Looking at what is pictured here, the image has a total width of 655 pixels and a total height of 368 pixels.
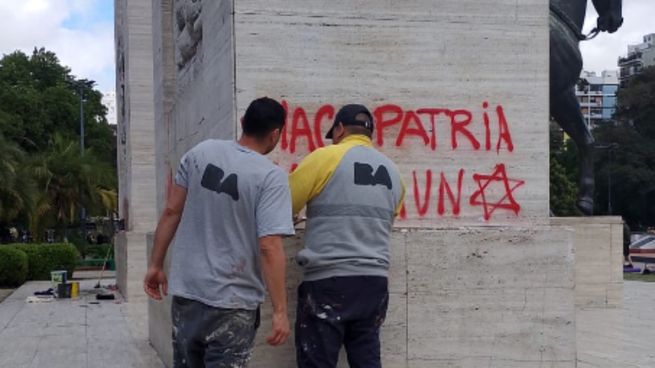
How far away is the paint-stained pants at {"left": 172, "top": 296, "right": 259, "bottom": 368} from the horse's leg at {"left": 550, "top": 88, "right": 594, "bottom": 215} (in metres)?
9.44

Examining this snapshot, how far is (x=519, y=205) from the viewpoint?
5.72 m

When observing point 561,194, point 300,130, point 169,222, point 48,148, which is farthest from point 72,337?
point 48,148

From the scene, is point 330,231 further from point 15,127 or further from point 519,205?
point 15,127

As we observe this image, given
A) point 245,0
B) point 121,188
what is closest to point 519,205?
point 245,0

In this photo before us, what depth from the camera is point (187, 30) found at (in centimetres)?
688

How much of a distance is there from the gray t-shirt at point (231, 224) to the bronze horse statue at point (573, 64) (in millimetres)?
8953

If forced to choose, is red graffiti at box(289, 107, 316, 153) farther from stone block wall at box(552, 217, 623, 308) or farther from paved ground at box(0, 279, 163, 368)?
stone block wall at box(552, 217, 623, 308)

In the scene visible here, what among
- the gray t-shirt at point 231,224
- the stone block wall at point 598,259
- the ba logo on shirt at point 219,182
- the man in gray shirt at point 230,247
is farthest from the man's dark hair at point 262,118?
the stone block wall at point 598,259

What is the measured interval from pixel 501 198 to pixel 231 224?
2453 mm

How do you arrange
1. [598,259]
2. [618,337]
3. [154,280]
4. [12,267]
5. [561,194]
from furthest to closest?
[561,194], [12,267], [598,259], [618,337], [154,280]

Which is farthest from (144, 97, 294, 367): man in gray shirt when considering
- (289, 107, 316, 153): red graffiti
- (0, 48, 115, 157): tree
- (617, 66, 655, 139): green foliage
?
(617, 66, 655, 139): green foliage

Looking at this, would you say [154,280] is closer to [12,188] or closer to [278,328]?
[278,328]

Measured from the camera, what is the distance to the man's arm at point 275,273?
3.80m

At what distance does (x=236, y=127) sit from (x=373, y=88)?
938 millimetres
